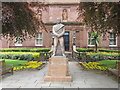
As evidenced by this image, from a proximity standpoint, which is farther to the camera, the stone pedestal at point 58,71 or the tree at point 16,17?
the tree at point 16,17

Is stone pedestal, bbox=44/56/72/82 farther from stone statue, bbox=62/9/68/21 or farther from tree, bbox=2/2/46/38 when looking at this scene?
stone statue, bbox=62/9/68/21

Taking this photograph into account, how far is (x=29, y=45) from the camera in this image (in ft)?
78.8

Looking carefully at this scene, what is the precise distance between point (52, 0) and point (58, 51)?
19639mm

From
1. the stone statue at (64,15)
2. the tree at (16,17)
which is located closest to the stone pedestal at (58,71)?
the tree at (16,17)

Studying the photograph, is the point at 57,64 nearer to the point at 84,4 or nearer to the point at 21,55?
the point at 84,4

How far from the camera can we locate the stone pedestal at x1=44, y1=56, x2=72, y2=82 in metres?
6.36

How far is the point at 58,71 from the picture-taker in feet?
21.2

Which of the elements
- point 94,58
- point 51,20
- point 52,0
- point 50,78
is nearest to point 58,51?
point 50,78

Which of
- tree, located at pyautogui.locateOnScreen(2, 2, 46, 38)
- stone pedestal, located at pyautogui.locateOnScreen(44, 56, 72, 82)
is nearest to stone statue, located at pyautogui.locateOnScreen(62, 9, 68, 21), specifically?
tree, located at pyautogui.locateOnScreen(2, 2, 46, 38)

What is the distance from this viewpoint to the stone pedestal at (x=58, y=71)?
20.9 feet

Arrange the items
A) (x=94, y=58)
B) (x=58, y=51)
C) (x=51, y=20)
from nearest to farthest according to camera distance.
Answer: (x=58, y=51) < (x=94, y=58) < (x=51, y=20)

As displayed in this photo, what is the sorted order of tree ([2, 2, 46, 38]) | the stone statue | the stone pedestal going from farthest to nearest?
the stone statue, tree ([2, 2, 46, 38]), the stone pedestal

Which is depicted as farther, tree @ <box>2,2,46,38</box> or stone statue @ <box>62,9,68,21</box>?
stone statue @ <box>62,9,68,21</box>

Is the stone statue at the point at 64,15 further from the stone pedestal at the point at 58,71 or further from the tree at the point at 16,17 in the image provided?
the stone pedestal at the point at 58,71
